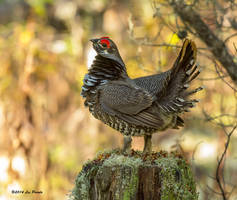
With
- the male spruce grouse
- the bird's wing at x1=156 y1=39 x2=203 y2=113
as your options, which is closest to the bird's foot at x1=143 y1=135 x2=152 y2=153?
the male spruce grouse

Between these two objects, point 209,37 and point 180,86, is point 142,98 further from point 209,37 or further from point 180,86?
point 209,37

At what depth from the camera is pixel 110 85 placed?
14.4 feet

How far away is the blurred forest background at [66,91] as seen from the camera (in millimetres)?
7797

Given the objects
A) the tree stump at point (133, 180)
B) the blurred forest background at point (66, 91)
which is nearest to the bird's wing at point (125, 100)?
the tree stump at point (133, 180)

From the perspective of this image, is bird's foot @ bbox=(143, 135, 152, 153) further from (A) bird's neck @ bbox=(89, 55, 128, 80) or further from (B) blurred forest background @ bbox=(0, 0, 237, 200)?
(B) blurred forest background @ bbox=(0, 0, 237, 200)

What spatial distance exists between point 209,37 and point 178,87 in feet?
2.95

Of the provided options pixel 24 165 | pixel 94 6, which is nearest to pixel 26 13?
pixel 94 6

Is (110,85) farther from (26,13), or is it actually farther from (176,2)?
(26,13)

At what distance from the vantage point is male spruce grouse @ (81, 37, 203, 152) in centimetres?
414

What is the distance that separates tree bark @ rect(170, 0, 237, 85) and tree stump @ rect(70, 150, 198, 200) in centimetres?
147

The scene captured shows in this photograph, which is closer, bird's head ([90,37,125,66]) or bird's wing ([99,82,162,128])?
bird's wing ([99,82,162,128])

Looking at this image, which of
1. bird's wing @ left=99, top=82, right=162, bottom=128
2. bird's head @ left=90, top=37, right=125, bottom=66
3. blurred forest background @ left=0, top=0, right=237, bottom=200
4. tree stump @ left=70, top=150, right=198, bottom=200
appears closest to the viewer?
tree stump @ left=70, top=150, right=198, bottom=200

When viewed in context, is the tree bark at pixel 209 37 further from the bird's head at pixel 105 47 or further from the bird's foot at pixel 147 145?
the bird's foot at pixel 147 145

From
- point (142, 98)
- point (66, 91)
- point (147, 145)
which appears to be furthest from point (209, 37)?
point (66, 91)
